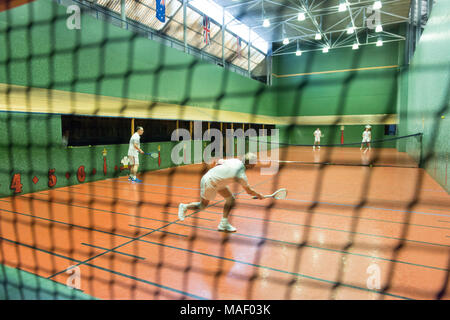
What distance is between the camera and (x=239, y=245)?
266 centimetres

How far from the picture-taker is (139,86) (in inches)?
288

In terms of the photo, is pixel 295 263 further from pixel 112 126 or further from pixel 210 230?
pixel 112 126

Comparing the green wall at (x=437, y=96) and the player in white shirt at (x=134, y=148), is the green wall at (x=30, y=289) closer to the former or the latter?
the player in white shirt at (x=134, y=148)

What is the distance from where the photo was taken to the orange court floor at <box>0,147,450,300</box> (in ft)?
6.31

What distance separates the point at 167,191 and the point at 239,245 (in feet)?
8.87

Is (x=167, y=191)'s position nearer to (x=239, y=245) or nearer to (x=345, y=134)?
(x=239, y=245)

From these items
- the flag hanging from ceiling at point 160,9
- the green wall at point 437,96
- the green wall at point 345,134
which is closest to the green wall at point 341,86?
the green wall at point 345,134

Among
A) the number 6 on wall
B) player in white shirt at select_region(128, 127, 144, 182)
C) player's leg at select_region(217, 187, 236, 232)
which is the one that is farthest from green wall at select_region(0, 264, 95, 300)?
player in white shirt at select_region(128, 127, 144, 182)

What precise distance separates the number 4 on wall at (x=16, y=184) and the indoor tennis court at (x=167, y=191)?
0.04m

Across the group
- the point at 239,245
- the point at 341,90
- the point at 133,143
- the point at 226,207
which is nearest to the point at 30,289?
the point at 239,245

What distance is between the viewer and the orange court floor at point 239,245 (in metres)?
1.92
